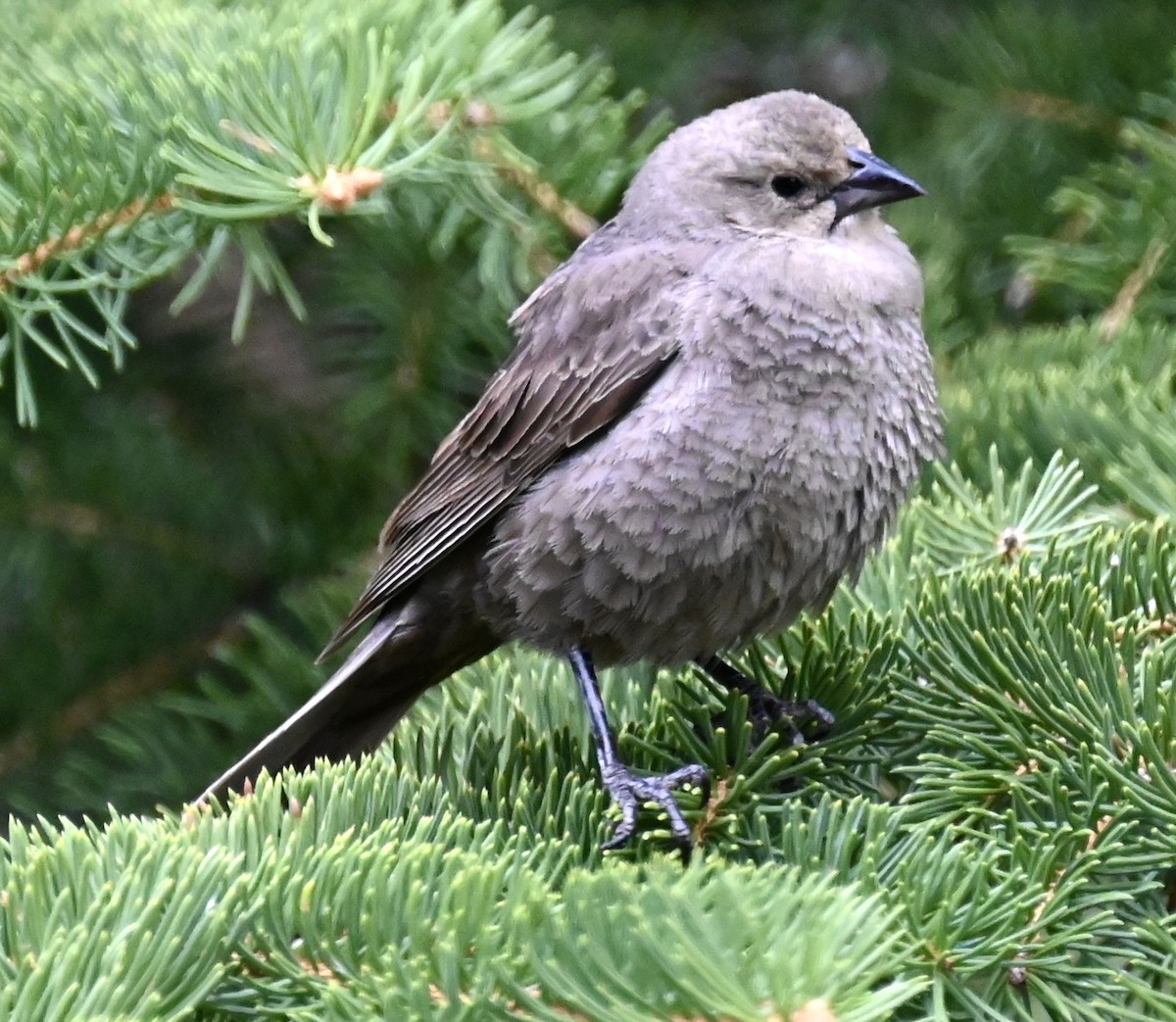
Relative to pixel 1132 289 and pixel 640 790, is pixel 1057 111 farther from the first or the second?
pixel 640 790

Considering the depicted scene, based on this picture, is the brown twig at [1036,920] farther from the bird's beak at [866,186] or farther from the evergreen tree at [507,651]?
the bird's beak at [866,186]

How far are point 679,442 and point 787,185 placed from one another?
66 cm

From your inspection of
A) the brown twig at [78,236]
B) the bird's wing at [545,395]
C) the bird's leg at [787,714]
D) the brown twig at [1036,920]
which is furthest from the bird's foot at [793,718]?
the brown twig at [78,236]

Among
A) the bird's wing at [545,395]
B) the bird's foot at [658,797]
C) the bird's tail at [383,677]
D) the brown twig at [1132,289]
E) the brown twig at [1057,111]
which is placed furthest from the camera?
the brown twig at [1057,111]

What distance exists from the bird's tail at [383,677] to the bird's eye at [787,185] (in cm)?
97

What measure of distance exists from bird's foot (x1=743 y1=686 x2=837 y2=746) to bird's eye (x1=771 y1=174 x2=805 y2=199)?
1.01 metres

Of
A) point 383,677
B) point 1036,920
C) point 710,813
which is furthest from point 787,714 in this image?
point 383,677

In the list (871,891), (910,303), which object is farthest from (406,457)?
(871,891)

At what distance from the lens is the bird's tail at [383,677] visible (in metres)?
2.81

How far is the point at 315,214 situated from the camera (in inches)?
83.3

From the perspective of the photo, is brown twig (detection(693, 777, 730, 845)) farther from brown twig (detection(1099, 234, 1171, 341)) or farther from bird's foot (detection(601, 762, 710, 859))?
brown twig (detection(1099, 234, 1171, 341))

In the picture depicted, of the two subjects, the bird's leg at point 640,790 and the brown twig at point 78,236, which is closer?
the bird's leg at point 640,790

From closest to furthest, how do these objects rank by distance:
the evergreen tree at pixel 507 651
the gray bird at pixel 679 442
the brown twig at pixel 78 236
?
the evergreen tree at pixel 507 651 → the brown twig at pixel 78 236 → the gray bird at pixel 679 442

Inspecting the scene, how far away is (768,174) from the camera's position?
290 cm
